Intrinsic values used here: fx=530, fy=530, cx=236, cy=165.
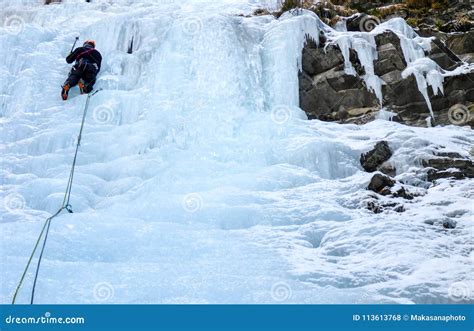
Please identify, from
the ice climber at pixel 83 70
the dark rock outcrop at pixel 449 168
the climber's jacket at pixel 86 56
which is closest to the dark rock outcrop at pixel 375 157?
the dark rock outcrop at pixel 449 168

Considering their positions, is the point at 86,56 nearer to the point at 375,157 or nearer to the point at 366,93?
the point at 366,93

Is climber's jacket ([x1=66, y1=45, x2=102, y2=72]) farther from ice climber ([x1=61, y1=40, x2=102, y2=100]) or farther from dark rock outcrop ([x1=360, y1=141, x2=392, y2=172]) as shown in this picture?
dark rock outcrop ([x1=360, y1=141, x2=392, y2=172])

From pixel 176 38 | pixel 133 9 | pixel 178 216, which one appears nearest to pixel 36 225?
pixel 178 216

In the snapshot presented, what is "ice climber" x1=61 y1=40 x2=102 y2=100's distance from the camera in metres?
8.84

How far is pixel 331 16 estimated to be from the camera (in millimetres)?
11172

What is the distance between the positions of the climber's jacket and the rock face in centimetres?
A: 364

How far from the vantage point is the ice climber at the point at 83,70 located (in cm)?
884

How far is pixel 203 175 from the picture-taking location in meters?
7.07

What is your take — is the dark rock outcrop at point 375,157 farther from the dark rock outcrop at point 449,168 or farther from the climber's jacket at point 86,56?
the climber's jacket at point 86,56

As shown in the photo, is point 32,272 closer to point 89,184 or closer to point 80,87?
point 89,184

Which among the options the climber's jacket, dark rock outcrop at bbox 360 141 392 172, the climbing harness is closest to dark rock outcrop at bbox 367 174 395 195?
dark rock outcrop at bbox 360 141 392 172

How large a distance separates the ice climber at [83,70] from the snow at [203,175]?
0.78 ft

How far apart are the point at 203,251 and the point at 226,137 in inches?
120

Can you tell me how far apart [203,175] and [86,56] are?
3682 millimetres
